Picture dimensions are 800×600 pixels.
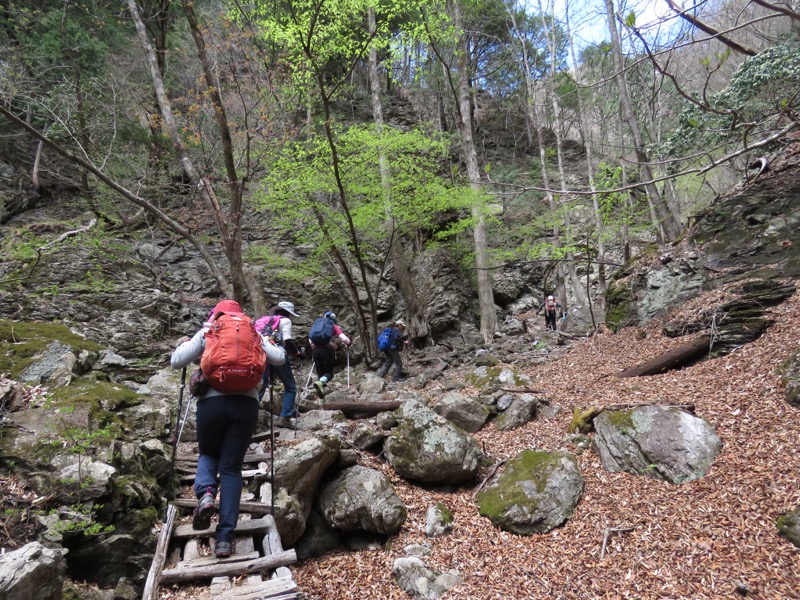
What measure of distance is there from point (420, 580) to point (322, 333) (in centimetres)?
543

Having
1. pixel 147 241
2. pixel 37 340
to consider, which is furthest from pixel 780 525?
pixel 147 241

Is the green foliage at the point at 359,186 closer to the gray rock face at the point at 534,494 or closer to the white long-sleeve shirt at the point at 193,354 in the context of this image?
the white long-sleeve shirt at the point at 193,354

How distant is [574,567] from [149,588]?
367 centimetres

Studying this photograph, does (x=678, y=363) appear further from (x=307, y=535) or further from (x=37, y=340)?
(x=37, y=340)

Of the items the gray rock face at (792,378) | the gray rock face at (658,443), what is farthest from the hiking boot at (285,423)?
the gray rock face at (792,378)

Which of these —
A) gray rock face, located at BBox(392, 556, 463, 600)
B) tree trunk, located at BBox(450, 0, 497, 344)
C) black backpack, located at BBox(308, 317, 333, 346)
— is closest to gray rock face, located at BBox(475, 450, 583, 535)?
gray rock face, located at BBox(392, 556, 463, 600)

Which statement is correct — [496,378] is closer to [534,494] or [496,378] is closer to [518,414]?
[518,414]

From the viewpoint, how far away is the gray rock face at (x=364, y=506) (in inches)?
185

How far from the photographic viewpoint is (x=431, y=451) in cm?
549

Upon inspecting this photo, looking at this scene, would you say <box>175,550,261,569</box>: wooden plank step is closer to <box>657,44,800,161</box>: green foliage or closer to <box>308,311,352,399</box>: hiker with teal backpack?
<box>308,311,352,399</box>: hiker with teal backpack

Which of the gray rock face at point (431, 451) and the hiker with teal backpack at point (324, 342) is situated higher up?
the hiker with teal backpack at point (324, 342)

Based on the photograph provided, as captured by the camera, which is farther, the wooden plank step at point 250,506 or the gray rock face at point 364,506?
the gray rock face at point 364,506

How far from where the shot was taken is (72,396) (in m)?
4.43

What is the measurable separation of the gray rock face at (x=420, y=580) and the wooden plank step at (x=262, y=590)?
1418 millimetres
